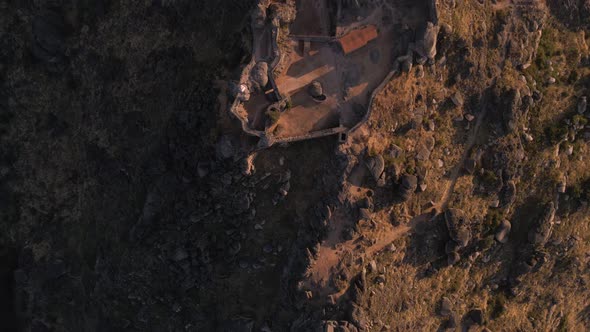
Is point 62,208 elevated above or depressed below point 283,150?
below

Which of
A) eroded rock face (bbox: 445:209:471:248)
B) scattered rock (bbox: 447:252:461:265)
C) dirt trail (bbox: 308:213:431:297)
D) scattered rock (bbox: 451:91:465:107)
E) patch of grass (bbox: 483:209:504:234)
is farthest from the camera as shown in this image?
patch of grass (bbox: 483:209:504:234)

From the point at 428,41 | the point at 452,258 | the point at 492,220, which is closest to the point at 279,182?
the point at 428,41

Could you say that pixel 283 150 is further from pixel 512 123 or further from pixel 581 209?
pixel 581 209

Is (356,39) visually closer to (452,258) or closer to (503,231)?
(452,258)

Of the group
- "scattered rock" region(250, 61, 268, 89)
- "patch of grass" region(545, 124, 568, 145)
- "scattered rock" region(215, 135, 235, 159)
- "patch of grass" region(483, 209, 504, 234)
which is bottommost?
"patch of grass" region(483, 209, 504, 234)

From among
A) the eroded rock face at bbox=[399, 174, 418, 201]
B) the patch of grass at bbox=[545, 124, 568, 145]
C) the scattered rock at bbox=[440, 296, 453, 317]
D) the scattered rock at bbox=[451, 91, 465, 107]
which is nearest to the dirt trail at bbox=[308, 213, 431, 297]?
the eroded rock face at bbox=[399, 174, 418, 201]

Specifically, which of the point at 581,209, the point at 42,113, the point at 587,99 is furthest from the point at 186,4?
the point at 581,209

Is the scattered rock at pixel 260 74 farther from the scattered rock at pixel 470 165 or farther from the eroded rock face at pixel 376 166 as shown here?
the scattered rock at pixel 470 165

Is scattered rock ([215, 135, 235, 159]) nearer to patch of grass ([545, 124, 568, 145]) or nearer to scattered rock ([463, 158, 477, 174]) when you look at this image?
scattered rock ([463, 158, 477, 174])
